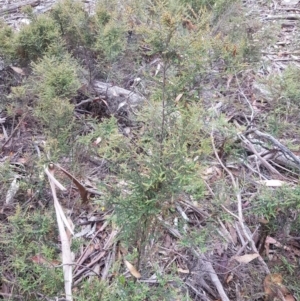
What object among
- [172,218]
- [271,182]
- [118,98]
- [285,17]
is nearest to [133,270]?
[172,218]

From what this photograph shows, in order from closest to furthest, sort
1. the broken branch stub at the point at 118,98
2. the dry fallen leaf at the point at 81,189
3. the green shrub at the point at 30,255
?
the green shrub at the point at 30,255 → the dry fallen leaf at the point at 81,189 → the broken branch stub at the point at 118,98

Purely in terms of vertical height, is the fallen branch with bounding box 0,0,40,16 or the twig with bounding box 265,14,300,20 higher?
the fallen branch with bounding box 0,0,40,16

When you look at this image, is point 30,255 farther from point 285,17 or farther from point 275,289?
point 285,17

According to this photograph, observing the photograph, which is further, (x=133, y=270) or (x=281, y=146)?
(x=281, y=146)

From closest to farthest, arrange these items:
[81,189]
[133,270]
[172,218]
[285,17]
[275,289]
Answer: [133,270] < [275,289] < [172,218] < [81,189] < [285,17]

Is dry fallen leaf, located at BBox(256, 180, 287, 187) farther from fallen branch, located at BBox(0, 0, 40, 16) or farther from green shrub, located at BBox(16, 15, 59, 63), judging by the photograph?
fallen branch, located at BBox(0, 0, 40, 16)

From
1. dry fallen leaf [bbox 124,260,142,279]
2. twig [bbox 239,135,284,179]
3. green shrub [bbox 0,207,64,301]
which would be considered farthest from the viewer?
twig [bbox 239,135,284,179]

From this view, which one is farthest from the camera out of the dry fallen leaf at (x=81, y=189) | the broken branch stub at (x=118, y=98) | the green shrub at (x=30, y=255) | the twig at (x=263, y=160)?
the broken branch stub at (x=118, y=98)

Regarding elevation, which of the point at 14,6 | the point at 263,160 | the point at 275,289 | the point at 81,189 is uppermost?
the point at 14,6

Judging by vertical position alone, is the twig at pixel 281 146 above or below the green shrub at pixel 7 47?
below

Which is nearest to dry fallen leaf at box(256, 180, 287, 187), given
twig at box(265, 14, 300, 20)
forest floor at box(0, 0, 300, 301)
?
forest floor at box(0, 0, 300, 301)

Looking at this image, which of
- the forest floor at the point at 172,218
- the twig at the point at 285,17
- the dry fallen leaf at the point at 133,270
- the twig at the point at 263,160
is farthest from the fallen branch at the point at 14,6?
the dry fallen leaf at the point at 133,270

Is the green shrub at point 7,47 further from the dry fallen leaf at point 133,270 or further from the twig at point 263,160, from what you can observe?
the dry fallen leaf at point 133,270

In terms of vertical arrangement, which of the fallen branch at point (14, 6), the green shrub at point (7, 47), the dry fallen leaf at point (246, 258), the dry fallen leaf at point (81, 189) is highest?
the green shrub at point (7, 47)
